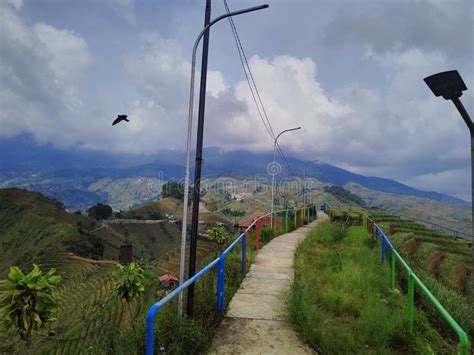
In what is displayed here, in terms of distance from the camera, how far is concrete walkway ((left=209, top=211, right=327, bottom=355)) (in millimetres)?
4504

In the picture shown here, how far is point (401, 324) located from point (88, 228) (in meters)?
95.3

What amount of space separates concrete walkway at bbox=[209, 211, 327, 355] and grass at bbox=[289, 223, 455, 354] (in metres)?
0.27

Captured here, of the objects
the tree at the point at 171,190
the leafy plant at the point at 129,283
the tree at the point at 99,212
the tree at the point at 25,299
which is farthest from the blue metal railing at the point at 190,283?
the tree at the point at 171,190

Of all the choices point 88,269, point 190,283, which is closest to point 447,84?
point 190,283

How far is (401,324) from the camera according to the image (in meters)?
5.06

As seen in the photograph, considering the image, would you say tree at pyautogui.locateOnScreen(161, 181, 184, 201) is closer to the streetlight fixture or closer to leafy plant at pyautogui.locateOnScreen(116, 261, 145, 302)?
leafy plant at pyautogui.locateOnScreen(116, 261, 145, 302)

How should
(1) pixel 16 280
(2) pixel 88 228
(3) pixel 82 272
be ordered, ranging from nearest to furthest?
(1) pixel 16 280, (3) pixel 82 272, (2) pixel 88 228

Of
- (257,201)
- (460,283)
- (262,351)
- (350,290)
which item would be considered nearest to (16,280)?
(262,351)

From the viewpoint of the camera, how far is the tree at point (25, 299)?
5906mm

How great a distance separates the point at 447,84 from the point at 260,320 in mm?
4068

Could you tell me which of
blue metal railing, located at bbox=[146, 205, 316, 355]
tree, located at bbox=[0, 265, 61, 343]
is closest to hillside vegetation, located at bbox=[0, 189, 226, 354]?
blue metal railing, located at bbox=[146, 205, 316, 355]

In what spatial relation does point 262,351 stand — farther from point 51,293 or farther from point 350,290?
point 51,293

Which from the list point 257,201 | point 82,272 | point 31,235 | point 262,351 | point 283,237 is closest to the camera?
point 262,351

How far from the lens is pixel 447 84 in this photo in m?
3.47
